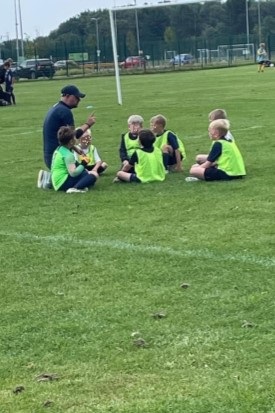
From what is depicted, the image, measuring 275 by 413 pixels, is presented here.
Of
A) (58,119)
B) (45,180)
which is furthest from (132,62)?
(45,180)

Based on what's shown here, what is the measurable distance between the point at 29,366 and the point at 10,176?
348 inches

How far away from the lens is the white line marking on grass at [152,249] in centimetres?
756

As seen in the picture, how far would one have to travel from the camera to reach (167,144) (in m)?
12.8

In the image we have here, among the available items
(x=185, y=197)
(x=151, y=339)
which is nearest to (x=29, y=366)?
(x=151, y=339)

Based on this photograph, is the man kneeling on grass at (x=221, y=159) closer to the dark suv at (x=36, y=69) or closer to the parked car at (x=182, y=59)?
the dark suv at (x=36, y=69)

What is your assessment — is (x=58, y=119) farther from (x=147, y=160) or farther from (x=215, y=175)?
(x=215, y=175)

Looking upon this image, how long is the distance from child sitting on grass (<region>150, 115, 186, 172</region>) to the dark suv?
5441 cm

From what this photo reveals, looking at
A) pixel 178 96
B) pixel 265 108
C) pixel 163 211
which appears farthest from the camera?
pixel 178 96

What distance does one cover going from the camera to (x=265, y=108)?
24281 millimetres

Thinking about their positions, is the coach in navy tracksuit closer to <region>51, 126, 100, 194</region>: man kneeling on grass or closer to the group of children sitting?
the group of children sitting

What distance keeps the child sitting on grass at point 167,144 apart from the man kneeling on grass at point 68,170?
129 centimetres

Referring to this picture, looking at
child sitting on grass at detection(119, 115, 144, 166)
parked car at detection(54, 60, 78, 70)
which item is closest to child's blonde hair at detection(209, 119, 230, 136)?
child sitting on grass at detection(119, 115, 144, 166)

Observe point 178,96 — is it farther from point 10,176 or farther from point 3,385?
point 3,385

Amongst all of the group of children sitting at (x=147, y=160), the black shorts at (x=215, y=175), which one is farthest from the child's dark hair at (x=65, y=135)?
the black shorts at (x=215, y=175)
